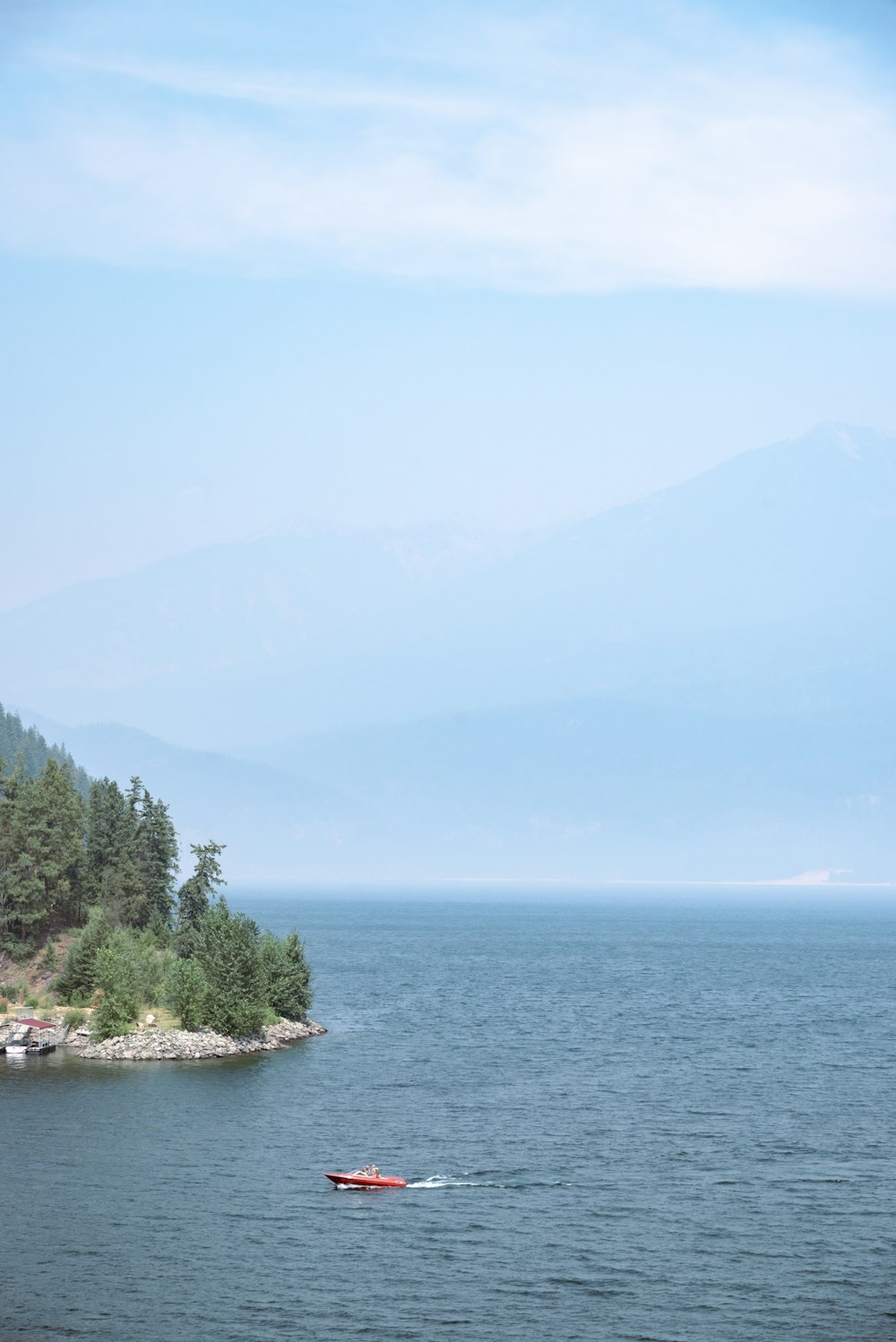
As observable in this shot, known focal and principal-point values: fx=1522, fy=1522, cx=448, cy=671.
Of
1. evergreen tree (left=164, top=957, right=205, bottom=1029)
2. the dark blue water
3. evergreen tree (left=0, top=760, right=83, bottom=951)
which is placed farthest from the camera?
evergreen tree (left=0, top=760, right=83, bottom=951)

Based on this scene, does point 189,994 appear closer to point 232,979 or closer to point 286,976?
point 232,979

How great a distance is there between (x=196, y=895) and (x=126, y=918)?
9.78 m

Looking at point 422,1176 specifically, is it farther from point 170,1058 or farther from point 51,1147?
point 170,1058

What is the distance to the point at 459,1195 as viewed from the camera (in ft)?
259

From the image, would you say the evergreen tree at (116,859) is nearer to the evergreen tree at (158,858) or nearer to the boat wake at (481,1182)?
the evergreen tree at (158,858)

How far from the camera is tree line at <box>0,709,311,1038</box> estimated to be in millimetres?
123250

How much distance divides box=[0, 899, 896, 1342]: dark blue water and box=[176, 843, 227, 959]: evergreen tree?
61.8 ft

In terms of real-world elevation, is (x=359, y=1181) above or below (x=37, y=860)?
below

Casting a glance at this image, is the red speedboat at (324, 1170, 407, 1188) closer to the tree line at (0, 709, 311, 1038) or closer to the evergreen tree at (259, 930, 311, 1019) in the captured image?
the tree line at (0, 709, 311, 1038)

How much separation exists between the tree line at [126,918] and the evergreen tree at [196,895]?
17 cm

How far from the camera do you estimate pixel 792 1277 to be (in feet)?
220

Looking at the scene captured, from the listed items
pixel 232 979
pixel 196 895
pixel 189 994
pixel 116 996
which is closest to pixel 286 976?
pixel 232 979

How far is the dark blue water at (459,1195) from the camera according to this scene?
62531 mm

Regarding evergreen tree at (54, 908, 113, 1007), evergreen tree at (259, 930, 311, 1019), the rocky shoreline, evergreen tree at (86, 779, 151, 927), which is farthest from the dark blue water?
evergreen tree at (86, 779, 151, 927)
